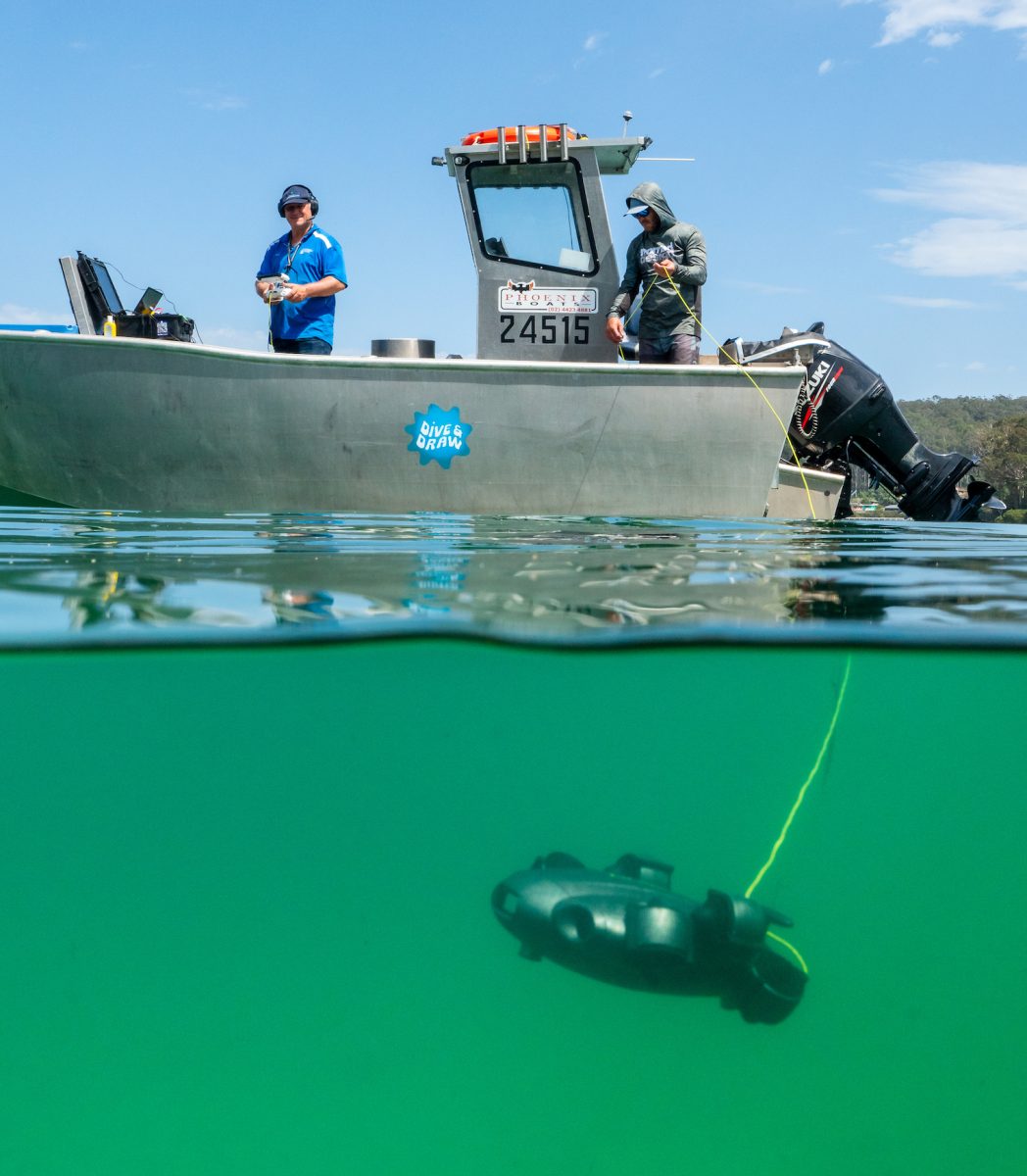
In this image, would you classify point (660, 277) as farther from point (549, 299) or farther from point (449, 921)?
point (449, 921)

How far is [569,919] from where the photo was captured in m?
Answer: 2.07

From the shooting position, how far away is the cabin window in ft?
28.0

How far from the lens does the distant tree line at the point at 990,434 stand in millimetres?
75500

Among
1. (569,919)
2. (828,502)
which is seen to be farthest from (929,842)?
(828,502)

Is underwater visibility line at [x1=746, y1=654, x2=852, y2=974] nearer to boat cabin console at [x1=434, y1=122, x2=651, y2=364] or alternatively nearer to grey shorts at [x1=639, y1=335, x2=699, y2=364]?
grey shorts at [x1=639, y1=335, x2=699, y2=364]

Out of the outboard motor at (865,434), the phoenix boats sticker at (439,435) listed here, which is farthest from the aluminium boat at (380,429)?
the outboard motor at (865,434)

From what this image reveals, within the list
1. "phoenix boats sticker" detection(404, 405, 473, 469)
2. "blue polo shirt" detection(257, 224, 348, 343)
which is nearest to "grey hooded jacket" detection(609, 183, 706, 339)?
"phoenix boats sticker" detection(404, 405, 473, 469)

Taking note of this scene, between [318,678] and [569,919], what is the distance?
625 millimetres

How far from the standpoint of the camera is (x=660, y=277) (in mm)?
7809

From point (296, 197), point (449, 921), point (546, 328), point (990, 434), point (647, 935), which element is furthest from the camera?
point (990, 434)

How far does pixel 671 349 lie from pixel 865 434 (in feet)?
5.64

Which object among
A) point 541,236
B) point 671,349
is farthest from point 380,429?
point 541,236

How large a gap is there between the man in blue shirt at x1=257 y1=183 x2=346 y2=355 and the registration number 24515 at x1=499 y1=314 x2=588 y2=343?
143 centimetres

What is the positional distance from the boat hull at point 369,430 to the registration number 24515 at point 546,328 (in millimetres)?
891
